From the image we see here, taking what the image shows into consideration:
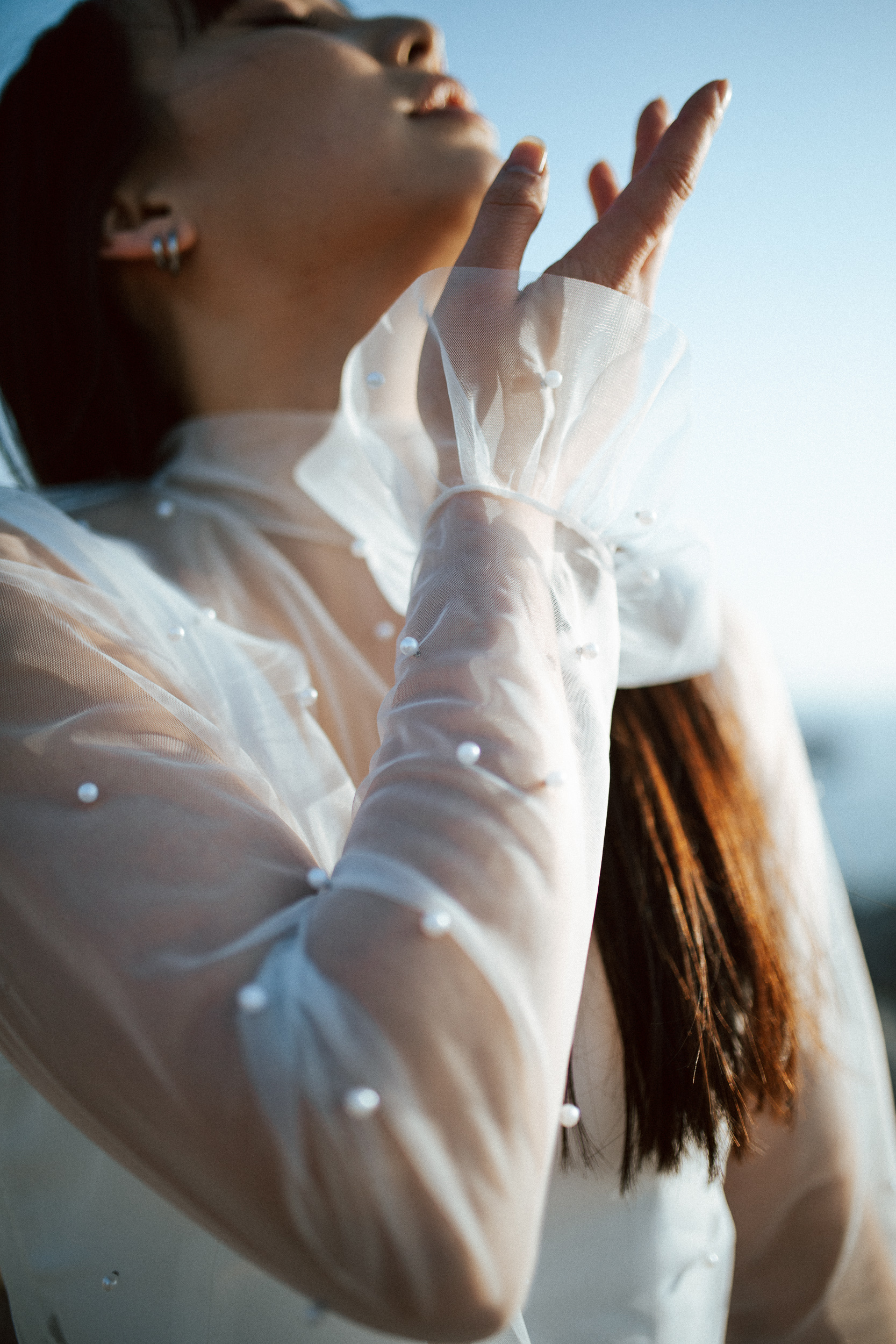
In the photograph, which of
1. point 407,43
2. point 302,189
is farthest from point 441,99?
point 302,189

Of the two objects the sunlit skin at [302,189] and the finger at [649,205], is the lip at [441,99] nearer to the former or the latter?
the sunlit skin at [302,189]

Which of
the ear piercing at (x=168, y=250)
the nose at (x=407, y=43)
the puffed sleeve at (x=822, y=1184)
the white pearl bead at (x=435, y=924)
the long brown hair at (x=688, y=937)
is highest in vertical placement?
the nose at (x=407, y=43)

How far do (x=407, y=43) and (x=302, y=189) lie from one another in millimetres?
235

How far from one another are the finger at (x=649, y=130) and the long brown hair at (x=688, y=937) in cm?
57

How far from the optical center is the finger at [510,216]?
0.76m

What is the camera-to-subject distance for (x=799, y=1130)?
3.04ft

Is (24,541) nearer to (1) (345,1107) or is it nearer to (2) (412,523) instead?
(2) (412,523)

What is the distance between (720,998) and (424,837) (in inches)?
20.4

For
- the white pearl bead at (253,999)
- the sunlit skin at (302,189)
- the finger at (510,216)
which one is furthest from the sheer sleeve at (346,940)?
the sunlit skin at (302,189)

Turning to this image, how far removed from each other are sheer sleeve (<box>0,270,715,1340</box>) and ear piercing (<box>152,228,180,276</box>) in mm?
549

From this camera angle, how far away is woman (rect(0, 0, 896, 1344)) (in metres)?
0.48

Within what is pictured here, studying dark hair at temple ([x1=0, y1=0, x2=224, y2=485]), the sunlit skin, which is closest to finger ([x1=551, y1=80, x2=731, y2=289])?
the sunlit skin

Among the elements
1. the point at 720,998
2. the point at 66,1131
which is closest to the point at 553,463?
the point at 720,998

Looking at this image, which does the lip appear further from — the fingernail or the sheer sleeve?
the sheer sleeve
